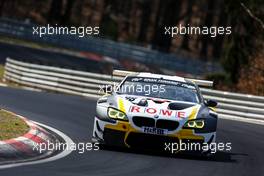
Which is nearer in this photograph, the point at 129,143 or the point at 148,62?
the point at 129,143

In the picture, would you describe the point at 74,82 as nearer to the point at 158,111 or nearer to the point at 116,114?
the point at 116,114

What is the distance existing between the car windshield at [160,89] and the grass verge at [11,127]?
1.78m

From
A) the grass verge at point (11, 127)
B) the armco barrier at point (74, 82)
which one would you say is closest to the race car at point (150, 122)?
the grass verge at point (11, 127)

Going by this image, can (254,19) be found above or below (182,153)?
above

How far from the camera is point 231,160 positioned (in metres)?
12.7

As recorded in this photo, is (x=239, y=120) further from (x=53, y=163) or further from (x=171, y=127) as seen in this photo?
(x=53, y=163)

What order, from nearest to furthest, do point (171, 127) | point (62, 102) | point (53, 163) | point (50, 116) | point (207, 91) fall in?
1. point (53, 163)
2. point (171, 127)
3. point (50, 116)
4. point (62, 102)
5. point (207, 91)

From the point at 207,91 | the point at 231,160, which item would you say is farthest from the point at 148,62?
the point at 231,160

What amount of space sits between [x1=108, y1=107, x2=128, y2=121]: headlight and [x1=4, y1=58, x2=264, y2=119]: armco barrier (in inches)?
385

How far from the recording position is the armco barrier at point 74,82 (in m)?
22.0

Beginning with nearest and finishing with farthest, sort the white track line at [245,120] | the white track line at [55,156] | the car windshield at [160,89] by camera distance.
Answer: the white track line at [55,156] → the car windshield at [160,89] → the white track line at [245,120]

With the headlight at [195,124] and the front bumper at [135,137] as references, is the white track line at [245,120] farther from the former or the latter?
the front bumper at [135,137]

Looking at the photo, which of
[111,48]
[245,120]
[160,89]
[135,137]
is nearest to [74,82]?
[245,120]

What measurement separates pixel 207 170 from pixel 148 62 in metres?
40.6
